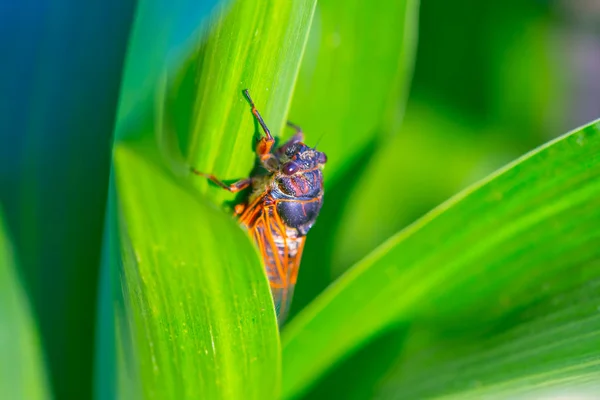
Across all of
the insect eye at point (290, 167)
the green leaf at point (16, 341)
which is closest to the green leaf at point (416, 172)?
the insect eye at point (290, 167)

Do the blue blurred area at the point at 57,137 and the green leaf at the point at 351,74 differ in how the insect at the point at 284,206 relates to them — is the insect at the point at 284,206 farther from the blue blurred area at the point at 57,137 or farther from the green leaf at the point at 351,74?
the blue blurred area at the point at 57,137

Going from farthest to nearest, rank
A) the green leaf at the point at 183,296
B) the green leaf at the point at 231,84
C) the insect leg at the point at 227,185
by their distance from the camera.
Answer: the insect leg at the point at 227,185 < the green leaf at the point at 231,84 < the green leaf at the point at 183,296

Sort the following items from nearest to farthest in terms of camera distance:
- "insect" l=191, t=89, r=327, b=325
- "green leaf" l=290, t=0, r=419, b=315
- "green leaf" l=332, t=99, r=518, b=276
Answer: "green leaf" l=290, t=0, r=419, b=315, "insect" l=191, t=89, r=327, b=325, "green leaf" l=332, t=99, r=518, b=276

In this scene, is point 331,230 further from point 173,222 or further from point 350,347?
point 173,222

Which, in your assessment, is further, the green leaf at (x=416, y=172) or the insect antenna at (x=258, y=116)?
the green leaf at (x=416, y=172)

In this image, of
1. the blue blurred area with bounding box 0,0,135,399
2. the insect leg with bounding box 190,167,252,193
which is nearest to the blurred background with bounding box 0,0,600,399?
the blue blurred area with bounding box 0,0,135,399

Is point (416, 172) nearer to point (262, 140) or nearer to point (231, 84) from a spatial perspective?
point (262, 140)

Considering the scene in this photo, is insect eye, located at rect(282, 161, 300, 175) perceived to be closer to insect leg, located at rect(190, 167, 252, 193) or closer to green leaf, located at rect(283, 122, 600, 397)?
insect leg, located at rect(190, 167, 252, 193)
